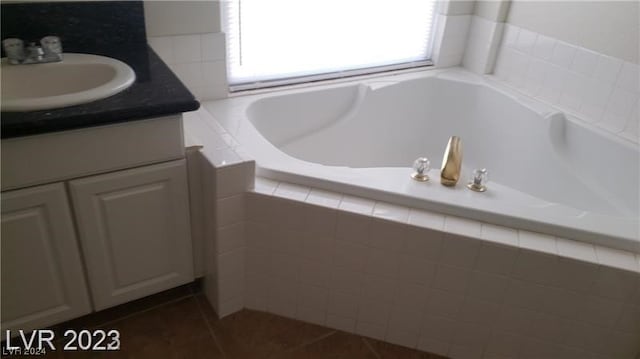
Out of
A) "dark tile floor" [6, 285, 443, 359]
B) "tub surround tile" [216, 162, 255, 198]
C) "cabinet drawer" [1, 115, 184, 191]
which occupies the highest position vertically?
"cabinet drawer" [1, 115, 184, 191]

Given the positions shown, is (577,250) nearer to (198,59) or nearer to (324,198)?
(324,198)

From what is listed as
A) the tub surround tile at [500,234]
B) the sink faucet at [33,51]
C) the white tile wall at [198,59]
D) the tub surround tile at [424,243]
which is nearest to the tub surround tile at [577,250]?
the tub surround tile at [500,234]

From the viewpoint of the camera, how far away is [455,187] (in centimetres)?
151

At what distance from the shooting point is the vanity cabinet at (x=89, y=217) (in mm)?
1224

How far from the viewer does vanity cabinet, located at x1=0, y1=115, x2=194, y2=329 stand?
122 cm

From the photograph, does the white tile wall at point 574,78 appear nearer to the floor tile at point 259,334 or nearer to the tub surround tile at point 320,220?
the tub surround tile at point 320,220

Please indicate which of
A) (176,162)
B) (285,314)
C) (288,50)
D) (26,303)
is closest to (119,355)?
(26,303)

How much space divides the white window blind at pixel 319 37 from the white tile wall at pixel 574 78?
1.43ft

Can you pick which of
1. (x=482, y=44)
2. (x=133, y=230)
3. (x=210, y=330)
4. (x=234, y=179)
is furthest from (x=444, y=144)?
(x=133, y=230)

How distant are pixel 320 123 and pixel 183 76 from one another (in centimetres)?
61

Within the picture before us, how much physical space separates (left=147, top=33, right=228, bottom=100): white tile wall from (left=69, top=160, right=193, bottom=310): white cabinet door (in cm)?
56

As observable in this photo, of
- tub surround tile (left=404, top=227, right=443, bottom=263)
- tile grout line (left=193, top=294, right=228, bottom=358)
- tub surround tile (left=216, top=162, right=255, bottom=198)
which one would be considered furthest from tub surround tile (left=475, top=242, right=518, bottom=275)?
tile grout line (left=193, top=294, right=228, bottom=358)

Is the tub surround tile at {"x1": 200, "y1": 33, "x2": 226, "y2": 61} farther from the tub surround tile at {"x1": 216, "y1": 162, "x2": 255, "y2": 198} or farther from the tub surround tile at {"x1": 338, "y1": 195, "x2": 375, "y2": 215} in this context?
the tub surround tile at {"x1": 338, "y1": 195, "x2": 375, "y2": 215}

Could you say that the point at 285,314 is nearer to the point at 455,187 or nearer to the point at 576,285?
the point at 455,187
